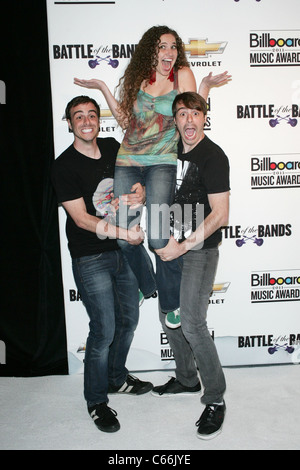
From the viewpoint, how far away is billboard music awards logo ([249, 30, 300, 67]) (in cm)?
303

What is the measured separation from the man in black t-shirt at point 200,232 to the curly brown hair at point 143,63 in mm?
341

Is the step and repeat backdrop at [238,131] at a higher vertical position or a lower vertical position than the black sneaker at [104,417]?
higher

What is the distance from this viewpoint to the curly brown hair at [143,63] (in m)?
2.66

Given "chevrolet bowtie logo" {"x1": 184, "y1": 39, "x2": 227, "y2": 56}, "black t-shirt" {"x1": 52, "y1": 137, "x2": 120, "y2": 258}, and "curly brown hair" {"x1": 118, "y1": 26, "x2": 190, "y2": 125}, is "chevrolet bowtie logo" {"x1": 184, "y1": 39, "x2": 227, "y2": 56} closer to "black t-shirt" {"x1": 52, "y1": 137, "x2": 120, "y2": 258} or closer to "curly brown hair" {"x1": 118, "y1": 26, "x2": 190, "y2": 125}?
"curly brown hair" {"x1": 118, "y1": 26, "x2": 190, "y2": 125}

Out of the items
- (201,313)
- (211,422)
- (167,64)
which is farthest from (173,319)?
(167,64)

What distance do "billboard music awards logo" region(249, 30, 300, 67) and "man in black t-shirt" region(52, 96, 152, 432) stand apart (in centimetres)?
128

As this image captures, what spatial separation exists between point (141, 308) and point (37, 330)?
0.80 m

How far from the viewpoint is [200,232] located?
7.86 feet

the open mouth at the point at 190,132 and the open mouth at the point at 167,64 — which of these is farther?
the open mouth at the point at 167,64

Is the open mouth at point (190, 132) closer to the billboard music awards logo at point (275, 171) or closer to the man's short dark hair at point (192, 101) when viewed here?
the man's short dark hair at point (192, 101)

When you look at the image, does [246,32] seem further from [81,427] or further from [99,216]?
[81,427]

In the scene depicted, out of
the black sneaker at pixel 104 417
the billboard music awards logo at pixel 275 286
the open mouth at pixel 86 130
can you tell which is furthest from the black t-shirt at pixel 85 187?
the billboard music awards logo at pixel 275 286

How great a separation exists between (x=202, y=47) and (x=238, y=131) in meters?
0.63

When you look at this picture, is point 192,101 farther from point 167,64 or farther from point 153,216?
point 153,216
